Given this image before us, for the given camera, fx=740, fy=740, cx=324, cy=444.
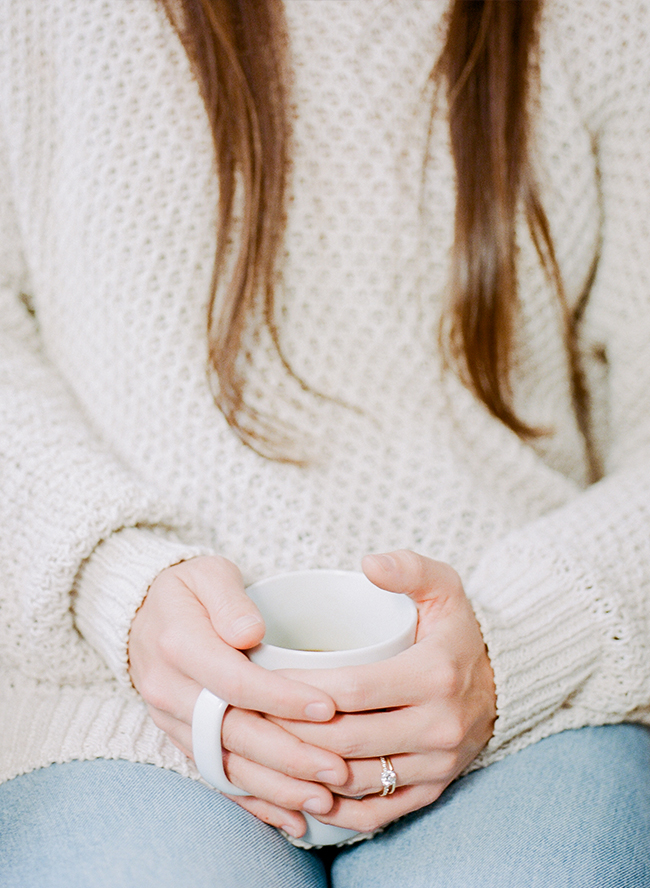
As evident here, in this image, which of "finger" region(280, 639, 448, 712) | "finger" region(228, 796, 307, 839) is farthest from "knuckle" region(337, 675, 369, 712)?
"finger" region(228, 796, 307, 839)

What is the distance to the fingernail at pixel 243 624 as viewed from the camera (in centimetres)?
51

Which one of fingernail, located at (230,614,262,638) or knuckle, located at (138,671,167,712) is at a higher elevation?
fingernail, located at (230,614,262,638)

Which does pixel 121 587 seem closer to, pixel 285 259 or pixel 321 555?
pixel 321 555

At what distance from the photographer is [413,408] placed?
802 mm

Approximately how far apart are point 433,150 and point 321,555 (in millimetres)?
450

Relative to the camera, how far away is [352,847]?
0.64 metres

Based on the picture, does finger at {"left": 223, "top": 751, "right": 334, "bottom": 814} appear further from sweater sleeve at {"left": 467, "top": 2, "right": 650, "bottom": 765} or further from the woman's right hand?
sweater sleeve at {"left": 467, "top": 2, "right": 650, "bottom": 765}

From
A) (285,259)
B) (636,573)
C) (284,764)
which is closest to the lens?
(284,764)

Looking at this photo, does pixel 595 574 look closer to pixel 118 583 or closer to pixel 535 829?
pixel 535 829

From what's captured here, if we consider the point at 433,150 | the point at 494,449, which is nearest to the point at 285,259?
the point at 433,150

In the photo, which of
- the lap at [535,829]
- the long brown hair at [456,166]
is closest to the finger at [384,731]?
the lap at [535,829]

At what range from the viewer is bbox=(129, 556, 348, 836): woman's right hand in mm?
497

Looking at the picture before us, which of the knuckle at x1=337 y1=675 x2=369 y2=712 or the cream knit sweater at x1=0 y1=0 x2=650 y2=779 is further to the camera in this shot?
the cream knit sweater at x1=0 y1=0 x2=650 y2=779

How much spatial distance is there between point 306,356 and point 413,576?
0.32 meters
